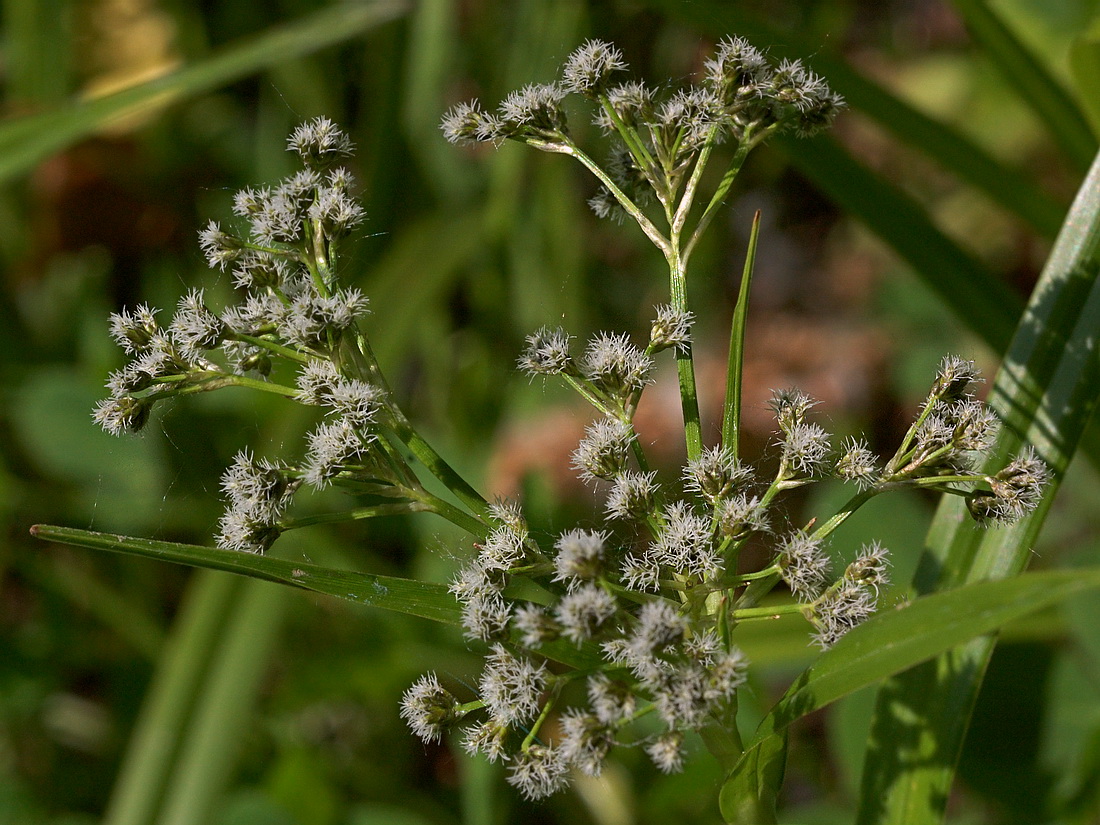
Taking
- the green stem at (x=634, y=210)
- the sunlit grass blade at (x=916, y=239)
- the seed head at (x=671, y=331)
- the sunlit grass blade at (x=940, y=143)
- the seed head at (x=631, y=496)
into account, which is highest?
the sunlit grass blade at (x=940, y=143)

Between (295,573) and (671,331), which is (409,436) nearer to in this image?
(295,573)

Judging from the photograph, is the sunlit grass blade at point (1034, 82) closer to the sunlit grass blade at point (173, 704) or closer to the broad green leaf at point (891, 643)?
the broad green leaf at point (891, 643)

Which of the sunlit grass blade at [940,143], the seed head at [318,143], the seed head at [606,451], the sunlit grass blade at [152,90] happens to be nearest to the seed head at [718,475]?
the seed head at [606,451]

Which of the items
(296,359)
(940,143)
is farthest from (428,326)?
(296,359)

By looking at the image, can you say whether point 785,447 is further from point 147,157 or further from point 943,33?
point 943,33

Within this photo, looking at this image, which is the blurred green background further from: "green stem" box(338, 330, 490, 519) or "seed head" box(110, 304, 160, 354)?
"green stem" box(338, 330, 490, 519)

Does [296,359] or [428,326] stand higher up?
[428,326]
